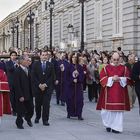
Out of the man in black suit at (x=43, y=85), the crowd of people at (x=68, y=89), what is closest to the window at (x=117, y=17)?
the crowd of people at (x=68, y=89)

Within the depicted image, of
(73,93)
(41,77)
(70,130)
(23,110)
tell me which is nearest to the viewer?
(70,130)

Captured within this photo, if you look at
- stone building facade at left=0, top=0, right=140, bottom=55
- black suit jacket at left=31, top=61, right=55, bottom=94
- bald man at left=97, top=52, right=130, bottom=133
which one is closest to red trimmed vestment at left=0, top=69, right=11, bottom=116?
black suit jacket at left=31, top=61, right=55, bottom=94

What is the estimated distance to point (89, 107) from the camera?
19.9 metres

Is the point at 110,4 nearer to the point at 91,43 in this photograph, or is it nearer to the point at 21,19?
the point at 91,43

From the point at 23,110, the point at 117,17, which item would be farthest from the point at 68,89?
the point at 117,17

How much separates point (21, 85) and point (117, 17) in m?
24.2

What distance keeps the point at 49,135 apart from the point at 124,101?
198 centimetres

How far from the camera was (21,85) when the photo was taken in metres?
14.2

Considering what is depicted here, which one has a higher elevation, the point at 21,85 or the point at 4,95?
the point at 21,85

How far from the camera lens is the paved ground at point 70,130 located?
12586mm

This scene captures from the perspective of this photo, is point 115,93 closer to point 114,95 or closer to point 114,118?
point 114,95

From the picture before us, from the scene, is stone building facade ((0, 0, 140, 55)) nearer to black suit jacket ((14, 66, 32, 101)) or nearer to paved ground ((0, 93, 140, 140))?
paved ground ((0, 93, 140, 140))

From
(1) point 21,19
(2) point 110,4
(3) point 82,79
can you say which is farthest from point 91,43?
(1) point 21,19

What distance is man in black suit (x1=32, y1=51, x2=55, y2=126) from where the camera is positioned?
14883 millimetres
